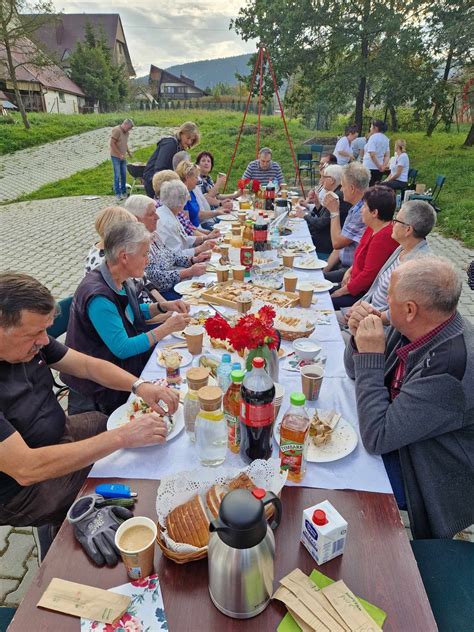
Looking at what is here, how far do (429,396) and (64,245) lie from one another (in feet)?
26.7

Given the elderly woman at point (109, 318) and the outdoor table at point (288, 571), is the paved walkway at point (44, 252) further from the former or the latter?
the outdoor table at point (288, 571)

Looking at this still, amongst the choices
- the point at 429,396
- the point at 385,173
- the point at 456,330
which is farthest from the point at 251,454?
the point at 385,173

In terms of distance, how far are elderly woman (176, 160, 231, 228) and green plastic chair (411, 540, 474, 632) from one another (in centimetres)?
399

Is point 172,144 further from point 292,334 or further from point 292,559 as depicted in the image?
point 292,559

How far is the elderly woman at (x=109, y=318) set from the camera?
240cm

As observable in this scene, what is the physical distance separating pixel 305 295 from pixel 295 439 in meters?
1.66

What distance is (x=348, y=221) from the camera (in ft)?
14.8

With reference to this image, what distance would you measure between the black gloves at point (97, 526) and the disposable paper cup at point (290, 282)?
2.21m

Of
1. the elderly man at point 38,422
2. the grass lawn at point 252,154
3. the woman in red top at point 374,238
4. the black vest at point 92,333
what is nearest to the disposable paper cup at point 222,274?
the black vest at point 92,333

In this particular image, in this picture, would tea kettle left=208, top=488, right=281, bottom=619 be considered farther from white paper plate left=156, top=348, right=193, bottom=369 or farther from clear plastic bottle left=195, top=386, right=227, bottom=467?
white paper plate left=156, top=348, right=193, bottom=369

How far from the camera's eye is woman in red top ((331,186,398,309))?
3.54 meters

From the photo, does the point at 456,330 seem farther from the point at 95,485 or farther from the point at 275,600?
the point at 95,485

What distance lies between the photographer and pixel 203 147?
1773cm

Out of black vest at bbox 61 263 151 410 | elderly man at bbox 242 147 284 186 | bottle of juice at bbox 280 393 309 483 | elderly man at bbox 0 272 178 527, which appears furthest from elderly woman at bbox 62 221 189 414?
elderly man at bbox 242 147 284 186
